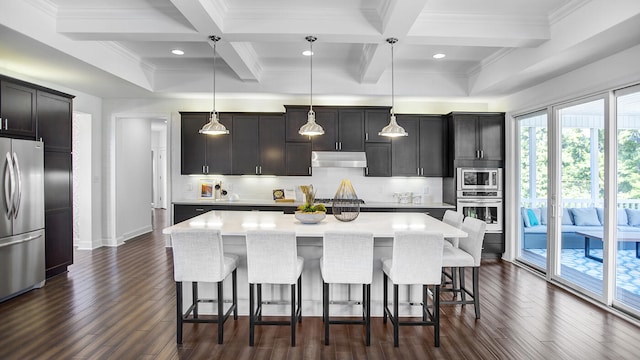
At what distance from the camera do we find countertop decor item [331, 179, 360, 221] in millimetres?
3552

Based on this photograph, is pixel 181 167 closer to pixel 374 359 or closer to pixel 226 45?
pixel 226 45

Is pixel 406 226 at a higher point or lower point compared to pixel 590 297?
higher

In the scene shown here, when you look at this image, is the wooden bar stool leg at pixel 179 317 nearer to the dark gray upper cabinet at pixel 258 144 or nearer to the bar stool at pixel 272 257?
the bar stool at pixel 272 257

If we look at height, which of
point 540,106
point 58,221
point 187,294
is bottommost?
point 187,294

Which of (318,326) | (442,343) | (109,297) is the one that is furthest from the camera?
(109,297)

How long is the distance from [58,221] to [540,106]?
22.0ft

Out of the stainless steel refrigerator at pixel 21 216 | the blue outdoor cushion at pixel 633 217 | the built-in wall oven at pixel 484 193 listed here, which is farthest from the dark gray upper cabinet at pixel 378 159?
the stainless steel refrigerator at pixel 21 216

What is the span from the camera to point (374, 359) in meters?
2.70

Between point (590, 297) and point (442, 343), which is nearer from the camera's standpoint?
point (442, 343)

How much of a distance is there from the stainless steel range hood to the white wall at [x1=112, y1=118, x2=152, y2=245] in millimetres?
3782

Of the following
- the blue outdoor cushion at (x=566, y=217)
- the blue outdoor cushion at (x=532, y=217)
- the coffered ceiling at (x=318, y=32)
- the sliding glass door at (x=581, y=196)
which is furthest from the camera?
the blue outdoor cushion at (x=532, y=217)

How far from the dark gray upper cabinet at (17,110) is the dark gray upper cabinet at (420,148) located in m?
5.06

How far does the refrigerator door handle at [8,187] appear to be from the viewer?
3.73m

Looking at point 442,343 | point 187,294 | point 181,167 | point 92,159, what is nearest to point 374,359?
point 442,343
